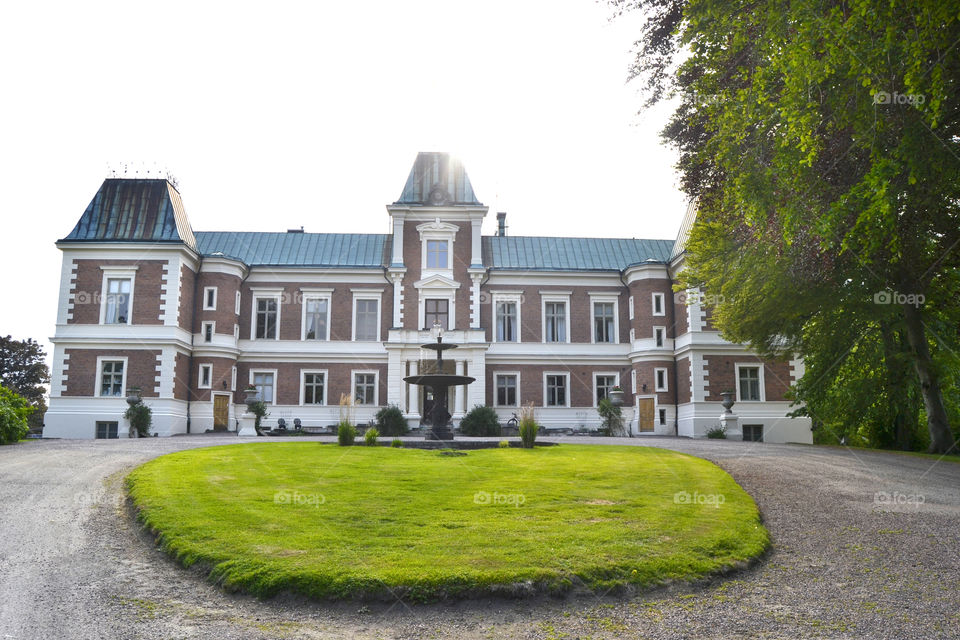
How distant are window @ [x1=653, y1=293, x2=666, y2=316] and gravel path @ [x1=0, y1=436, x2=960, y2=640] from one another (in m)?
24.4

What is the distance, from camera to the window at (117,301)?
31734mm

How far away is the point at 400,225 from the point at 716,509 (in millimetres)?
27790

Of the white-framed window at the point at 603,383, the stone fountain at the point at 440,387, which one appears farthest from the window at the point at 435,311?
the stone fountain at the point at 440,387

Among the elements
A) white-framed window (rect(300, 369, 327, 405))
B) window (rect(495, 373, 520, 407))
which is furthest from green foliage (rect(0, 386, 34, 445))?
window (rect(495, 373, 520, 407))

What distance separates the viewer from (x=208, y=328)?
110 ft

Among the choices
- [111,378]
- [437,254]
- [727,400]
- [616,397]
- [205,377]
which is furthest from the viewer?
[437,254]

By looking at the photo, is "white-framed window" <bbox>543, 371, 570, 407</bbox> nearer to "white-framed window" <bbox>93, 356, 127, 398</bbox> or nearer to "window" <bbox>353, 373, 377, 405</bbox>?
"window" <bbox>353, 373, 377, 405</bbox>

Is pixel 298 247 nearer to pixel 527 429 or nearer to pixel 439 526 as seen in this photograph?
pixel 527 429

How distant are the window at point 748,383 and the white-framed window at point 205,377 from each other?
2288 cm

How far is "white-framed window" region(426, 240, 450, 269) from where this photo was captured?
36062mm

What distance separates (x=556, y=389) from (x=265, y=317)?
46.7 feet

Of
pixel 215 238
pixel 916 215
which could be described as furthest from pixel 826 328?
pixel 215 238

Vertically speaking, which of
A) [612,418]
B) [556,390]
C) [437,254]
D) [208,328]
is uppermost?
[437,254]

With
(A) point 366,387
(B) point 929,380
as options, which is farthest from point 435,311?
(B) point 929,380
